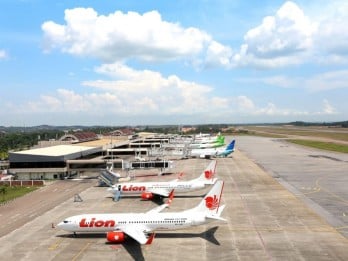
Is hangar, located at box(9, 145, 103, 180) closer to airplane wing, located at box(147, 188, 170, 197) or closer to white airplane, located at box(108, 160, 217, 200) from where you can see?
white airplane, located at box(108, 160, 217, 200)

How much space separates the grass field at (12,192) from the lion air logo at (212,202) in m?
48.7

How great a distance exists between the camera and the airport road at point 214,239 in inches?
1658

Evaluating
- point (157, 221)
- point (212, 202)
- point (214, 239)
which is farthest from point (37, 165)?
point (212, 202)

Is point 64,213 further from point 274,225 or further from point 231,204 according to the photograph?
point 274,225

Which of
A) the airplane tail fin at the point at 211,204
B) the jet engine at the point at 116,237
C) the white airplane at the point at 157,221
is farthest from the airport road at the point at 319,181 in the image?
the jet engine at the point at 116,237

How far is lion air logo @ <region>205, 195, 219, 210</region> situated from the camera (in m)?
46.7

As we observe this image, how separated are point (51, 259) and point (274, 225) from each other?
28566 millimetres

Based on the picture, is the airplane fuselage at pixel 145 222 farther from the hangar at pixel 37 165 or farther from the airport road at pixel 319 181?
the hangar at pixel 37 165

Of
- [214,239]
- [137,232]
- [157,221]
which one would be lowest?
[214,239]

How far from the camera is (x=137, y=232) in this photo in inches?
1758

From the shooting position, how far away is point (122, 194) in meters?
75.2

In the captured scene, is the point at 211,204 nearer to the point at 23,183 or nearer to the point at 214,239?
the point at 214,239

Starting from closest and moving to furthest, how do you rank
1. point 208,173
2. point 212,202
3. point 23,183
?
point 212,202, point 208,173, point 23,183

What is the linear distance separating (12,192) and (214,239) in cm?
5886
